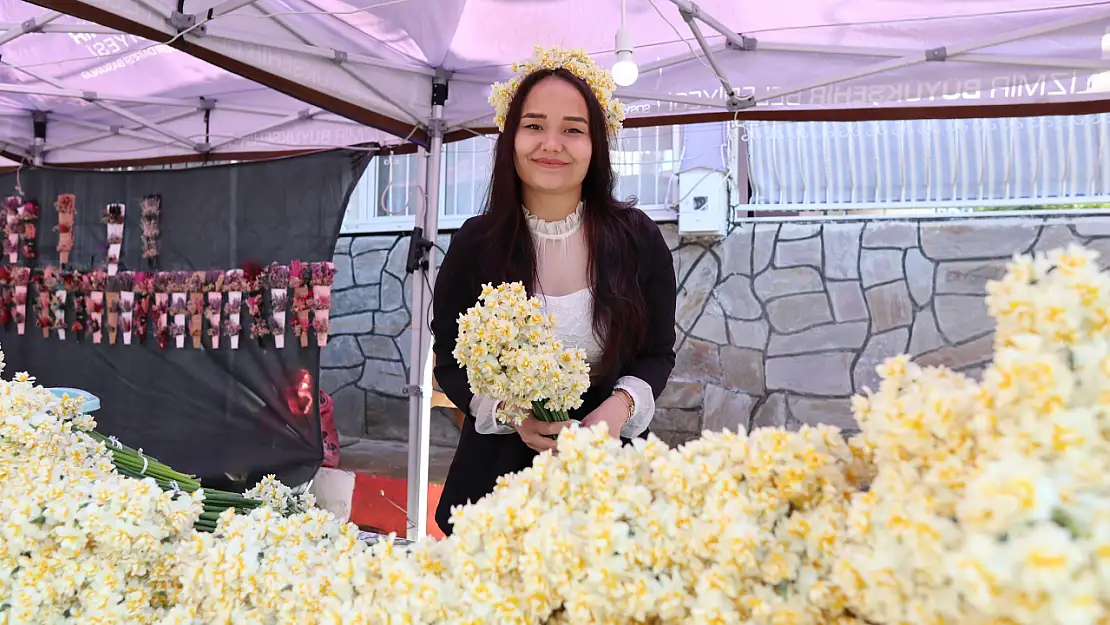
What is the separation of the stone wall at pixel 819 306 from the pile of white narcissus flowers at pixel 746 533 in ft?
11.0

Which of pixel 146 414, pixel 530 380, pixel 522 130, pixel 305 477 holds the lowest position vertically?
pixel 305 477

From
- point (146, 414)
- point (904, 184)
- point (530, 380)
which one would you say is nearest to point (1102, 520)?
point (530, 380)

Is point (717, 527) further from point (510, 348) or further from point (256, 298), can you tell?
point (256, 298)

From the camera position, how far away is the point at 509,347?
75cm

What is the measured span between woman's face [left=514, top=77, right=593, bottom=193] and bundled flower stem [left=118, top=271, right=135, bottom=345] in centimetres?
316

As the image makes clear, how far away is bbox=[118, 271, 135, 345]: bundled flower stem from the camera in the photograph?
353 cm

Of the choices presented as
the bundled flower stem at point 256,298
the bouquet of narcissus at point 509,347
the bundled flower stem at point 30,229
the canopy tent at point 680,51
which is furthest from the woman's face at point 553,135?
the bundled flower stem at point 30,229

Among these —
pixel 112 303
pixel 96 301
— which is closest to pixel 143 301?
pixel 112 303

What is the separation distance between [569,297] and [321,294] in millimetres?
2107

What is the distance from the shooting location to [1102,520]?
0.96 ft

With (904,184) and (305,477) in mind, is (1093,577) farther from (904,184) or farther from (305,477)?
(904,184)

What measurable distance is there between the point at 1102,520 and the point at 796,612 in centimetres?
19

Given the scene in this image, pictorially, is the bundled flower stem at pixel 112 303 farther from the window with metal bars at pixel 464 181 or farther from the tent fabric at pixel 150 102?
the window with metal bars at pixel 464 181

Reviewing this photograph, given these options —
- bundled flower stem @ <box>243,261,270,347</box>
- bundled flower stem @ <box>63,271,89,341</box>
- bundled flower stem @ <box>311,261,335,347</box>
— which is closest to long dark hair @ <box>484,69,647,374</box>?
→ bundled flower stem @ <box>311,261,335,347</box>
